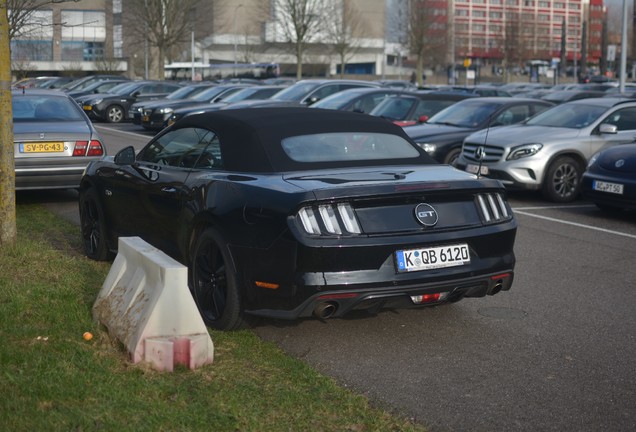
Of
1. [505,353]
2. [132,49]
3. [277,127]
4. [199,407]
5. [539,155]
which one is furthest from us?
[132,49]

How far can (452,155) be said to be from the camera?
15477 millimetres

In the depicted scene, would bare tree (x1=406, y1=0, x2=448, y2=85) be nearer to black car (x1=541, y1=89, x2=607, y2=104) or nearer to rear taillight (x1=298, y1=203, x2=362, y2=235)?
black car (x1=541, y1=89, x2=607, y2=104)

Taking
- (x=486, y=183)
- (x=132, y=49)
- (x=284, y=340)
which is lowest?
(x=284, y=340)

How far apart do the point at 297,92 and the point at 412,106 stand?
797 cm

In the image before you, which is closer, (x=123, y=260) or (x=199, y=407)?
(x=199, y=407)

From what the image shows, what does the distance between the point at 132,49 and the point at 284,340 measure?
276 ft

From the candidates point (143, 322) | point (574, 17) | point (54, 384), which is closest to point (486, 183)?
point (143, 322)

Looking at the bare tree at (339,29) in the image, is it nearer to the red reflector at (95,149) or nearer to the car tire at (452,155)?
the car tire at (452,155)

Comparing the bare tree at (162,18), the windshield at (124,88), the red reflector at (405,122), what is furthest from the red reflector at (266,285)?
the bare tree at (162,18)

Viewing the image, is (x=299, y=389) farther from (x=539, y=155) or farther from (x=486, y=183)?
(x=539, y=155)

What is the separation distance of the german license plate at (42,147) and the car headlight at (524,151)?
620 cm

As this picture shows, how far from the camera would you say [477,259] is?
5.99 m

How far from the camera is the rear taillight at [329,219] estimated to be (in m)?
5.53

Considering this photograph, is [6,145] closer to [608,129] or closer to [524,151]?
[524,151]
